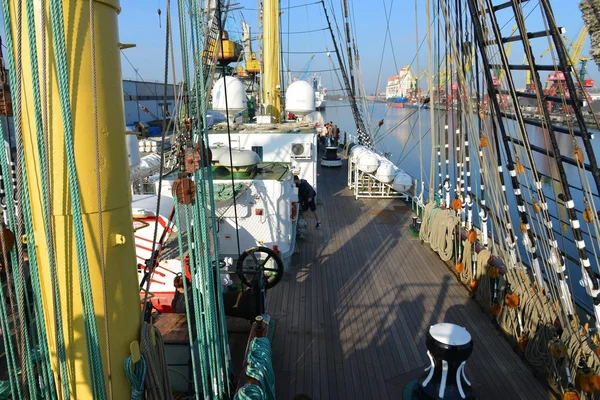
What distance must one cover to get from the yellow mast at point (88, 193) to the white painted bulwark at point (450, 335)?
89.8 inches

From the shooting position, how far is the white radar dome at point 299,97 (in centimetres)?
1302

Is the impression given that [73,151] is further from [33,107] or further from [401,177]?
[401,177]

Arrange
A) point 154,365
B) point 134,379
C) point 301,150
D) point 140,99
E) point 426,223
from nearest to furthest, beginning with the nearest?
point 134,379 < point 154,365 < point 426,223 < point 301,150 < point 140,99

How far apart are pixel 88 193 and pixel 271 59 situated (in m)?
13.1

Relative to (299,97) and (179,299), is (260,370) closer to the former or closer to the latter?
(179,299)

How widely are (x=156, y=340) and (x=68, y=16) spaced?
5.56 ft

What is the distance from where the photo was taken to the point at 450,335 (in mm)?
3365

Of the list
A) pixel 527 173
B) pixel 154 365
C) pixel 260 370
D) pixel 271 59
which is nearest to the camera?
pixel 154 365

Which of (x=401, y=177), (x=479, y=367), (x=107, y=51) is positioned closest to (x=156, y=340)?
(x=107, y=51)

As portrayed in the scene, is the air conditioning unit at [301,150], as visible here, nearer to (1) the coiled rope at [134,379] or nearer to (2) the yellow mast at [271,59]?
(2) the yellow mast at [271,59]

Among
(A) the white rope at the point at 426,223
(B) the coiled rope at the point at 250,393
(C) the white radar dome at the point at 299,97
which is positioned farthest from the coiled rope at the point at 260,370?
(C) the white radar dome at the point at 299,97

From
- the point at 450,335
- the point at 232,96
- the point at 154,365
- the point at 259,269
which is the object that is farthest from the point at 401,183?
the point at 154,365

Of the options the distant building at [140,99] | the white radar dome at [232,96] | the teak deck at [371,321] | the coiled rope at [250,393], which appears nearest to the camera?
the coiled rope at [250,393]

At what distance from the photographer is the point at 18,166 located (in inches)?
68.9
